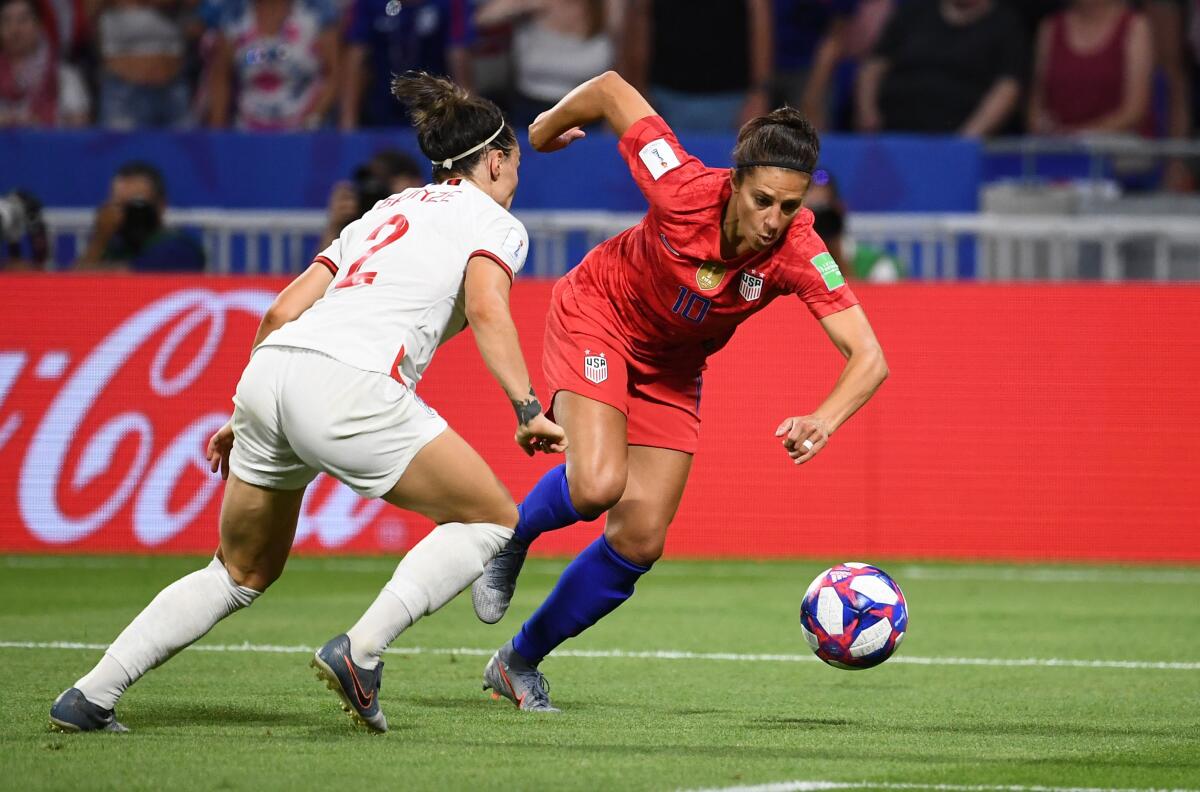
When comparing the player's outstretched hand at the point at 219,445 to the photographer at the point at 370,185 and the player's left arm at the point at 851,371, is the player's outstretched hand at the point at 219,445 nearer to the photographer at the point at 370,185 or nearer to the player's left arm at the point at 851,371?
the player's left arm at the point at 851,371

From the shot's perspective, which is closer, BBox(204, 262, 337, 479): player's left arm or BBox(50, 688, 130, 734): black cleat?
BBox(50, 688, 130, 734): black cleat

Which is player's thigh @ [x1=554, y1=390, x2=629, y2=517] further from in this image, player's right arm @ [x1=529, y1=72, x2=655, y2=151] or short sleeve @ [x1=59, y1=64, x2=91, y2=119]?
short sleeve @ [x1=59, y1=64, x2=91, y2=119]

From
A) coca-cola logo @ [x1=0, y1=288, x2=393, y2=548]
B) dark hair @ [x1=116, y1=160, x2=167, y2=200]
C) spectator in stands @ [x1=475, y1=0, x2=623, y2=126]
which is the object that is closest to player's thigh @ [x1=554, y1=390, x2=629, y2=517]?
coca-cola logo @ [x1=0, y1=288, x2=393, y2=548]

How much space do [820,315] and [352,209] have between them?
20.8ft

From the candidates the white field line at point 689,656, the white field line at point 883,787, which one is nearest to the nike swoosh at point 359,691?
the white field line at point 883,787

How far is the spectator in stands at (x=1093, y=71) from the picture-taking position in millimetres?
14258

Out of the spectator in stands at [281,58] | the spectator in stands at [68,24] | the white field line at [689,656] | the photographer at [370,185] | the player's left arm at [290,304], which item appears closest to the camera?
the player's left arm at [290,304]

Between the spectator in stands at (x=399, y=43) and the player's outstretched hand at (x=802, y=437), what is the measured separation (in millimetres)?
8770

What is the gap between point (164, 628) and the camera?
5559mm

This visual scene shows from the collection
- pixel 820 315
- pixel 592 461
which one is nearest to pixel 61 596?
pixel 592 461

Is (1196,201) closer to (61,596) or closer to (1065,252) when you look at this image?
(1065,252)

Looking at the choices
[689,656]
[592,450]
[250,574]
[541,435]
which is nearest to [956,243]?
[689,656]

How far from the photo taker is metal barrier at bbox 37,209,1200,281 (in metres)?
12.8

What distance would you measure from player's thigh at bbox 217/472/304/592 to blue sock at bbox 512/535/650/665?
1.12m
